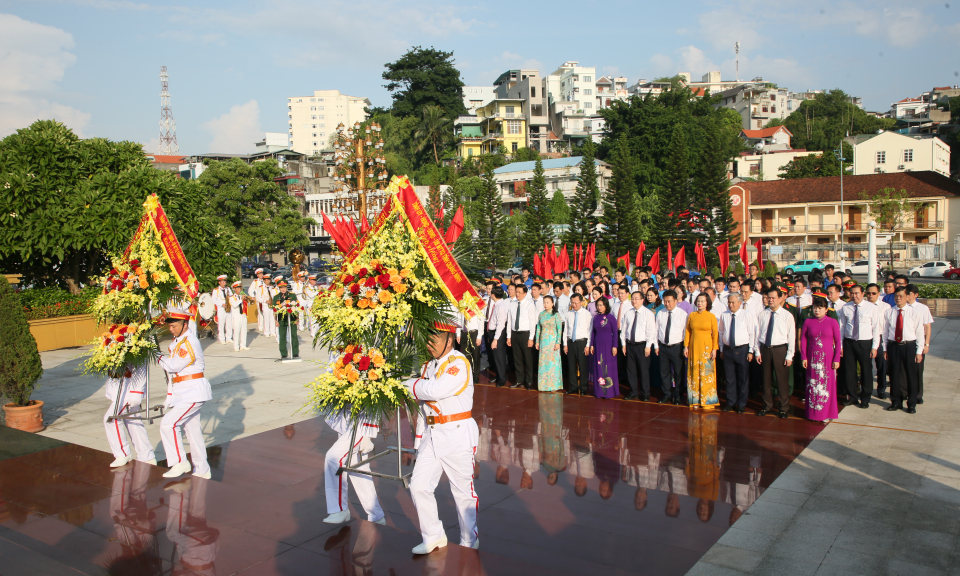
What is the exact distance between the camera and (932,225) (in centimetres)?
3731

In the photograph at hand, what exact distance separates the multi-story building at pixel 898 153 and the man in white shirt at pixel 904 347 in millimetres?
45270

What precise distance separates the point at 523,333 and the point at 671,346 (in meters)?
2.15

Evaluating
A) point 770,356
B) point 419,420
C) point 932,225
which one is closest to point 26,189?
point 419,420

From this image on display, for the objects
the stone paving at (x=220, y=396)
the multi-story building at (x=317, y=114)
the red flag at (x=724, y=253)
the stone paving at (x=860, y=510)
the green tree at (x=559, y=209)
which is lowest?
the stone paving at (x=860, y=510)

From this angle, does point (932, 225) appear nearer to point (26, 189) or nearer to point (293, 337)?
point (293, 337)

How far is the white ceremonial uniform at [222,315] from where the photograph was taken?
1377cm

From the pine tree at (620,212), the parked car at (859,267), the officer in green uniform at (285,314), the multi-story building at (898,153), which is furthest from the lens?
the multi-story building at (898,153)

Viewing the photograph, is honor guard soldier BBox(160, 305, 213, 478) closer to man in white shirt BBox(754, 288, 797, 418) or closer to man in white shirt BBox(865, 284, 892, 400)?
man in white shirt BBox(754, 288, 797, 418)

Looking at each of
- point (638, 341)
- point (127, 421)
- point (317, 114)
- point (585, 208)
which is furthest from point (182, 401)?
point (317, 114)

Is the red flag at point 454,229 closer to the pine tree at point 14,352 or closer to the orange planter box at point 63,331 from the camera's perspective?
the pine tree at point 14,352

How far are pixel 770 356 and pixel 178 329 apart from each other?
6091 mm

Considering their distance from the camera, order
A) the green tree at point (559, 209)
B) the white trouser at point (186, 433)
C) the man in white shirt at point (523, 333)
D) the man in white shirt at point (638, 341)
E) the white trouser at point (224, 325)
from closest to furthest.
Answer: the white trouser at point (186, 433)
the man in white shirt at point (638, 341)
the man in white shirt at point (523, 333)
the white trouser at point (224, 325)
the green tree at point (559, 209)

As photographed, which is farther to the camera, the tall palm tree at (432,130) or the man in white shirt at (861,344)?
the tall palm tree at (432,130)

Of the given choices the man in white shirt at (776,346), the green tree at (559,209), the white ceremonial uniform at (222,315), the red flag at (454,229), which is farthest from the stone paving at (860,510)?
the green tree at (559,209)
